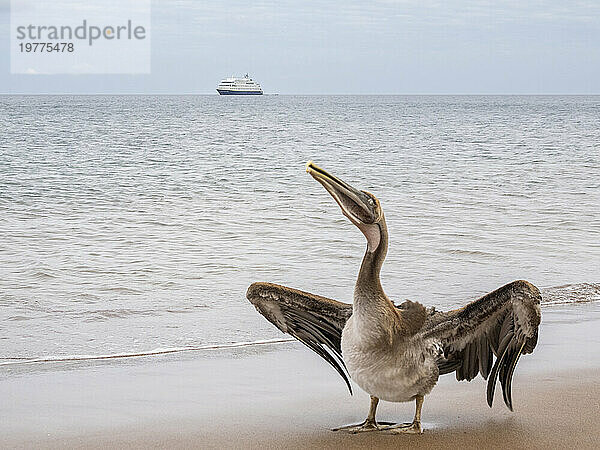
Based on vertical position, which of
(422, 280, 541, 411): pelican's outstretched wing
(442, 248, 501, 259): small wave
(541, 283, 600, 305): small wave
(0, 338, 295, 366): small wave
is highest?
(422, 280, 541, 411): pelican's outstretched wing

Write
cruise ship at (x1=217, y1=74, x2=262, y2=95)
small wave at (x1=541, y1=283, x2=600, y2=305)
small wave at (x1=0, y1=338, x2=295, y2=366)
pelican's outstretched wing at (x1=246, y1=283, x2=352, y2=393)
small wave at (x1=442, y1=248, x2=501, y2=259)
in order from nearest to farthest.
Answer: pelican's outstretched wing at (x1=246, y1=283, x2=352, y2=393), small wave at (x1=0, y1=338, x2=295, y2=366), small wave at (x1=541, y1=283, x2=600, y2=305), small wave at (x1=442, y1=248, x2=501, y2=259), cruise ship at (x1=217, y1=74, x2=262, y2=95)

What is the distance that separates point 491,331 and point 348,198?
901 mm

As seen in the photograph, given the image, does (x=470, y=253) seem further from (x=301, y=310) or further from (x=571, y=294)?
(x=301, y=310)

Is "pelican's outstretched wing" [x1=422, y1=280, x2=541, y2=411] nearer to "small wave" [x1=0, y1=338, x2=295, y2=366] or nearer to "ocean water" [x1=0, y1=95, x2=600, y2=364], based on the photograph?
"small wave" [x1=0, y1=338, x2=295, y2=366]

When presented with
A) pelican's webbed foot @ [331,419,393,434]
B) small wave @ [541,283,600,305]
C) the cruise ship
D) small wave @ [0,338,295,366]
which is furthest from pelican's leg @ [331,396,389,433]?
the cruise ship

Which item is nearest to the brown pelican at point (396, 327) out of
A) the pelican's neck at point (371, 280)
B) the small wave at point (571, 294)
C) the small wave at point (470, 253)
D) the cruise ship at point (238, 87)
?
the pelican's neck at point (371, 280)

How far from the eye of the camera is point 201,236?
11.0m

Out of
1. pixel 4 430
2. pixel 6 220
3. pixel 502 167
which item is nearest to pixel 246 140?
pixel 502 167

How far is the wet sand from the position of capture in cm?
372

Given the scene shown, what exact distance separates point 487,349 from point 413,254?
5.77 m

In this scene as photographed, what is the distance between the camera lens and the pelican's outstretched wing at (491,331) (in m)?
3.44

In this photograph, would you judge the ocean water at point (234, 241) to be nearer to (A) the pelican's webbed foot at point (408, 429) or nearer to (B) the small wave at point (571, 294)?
(B) the small wave at point (571, 294)

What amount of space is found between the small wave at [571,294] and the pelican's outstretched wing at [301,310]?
3743 millimetres

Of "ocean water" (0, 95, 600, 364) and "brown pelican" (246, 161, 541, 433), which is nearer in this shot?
"brown pelican" (246, 161, 541, 433)
